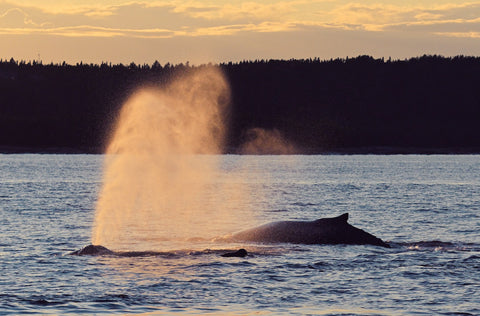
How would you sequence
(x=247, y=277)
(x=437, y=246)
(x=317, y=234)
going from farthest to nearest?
(x=437, y=246) → (x=317, y=234) → (x=247, y=277)

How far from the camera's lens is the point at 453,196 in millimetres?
74688

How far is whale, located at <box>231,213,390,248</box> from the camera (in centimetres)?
3422

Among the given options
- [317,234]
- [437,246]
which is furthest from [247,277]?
[437,246]

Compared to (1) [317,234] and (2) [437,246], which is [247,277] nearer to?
(1) [317,234]

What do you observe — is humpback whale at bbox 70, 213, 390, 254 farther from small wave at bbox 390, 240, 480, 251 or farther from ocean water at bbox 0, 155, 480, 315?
small wave at bbox 390, 240, 480, 251

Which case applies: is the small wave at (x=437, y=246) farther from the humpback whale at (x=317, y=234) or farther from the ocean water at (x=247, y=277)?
the humpback whale at (x=317, y=234)

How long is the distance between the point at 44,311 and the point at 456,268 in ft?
42.7

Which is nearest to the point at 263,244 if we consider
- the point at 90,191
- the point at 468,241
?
the point at 468,241

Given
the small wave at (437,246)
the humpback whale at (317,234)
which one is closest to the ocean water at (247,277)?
the small wave at (437,246)

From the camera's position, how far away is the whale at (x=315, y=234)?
112 ft

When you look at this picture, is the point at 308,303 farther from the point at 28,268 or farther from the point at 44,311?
the point at 28,268

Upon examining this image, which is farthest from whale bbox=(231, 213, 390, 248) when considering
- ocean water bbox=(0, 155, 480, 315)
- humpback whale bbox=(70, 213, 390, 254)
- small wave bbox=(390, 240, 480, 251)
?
small wave bbox=(390, 240, 480, 251)

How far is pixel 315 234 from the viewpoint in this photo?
34594mm

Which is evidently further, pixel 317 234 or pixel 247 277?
pixel 317 234
